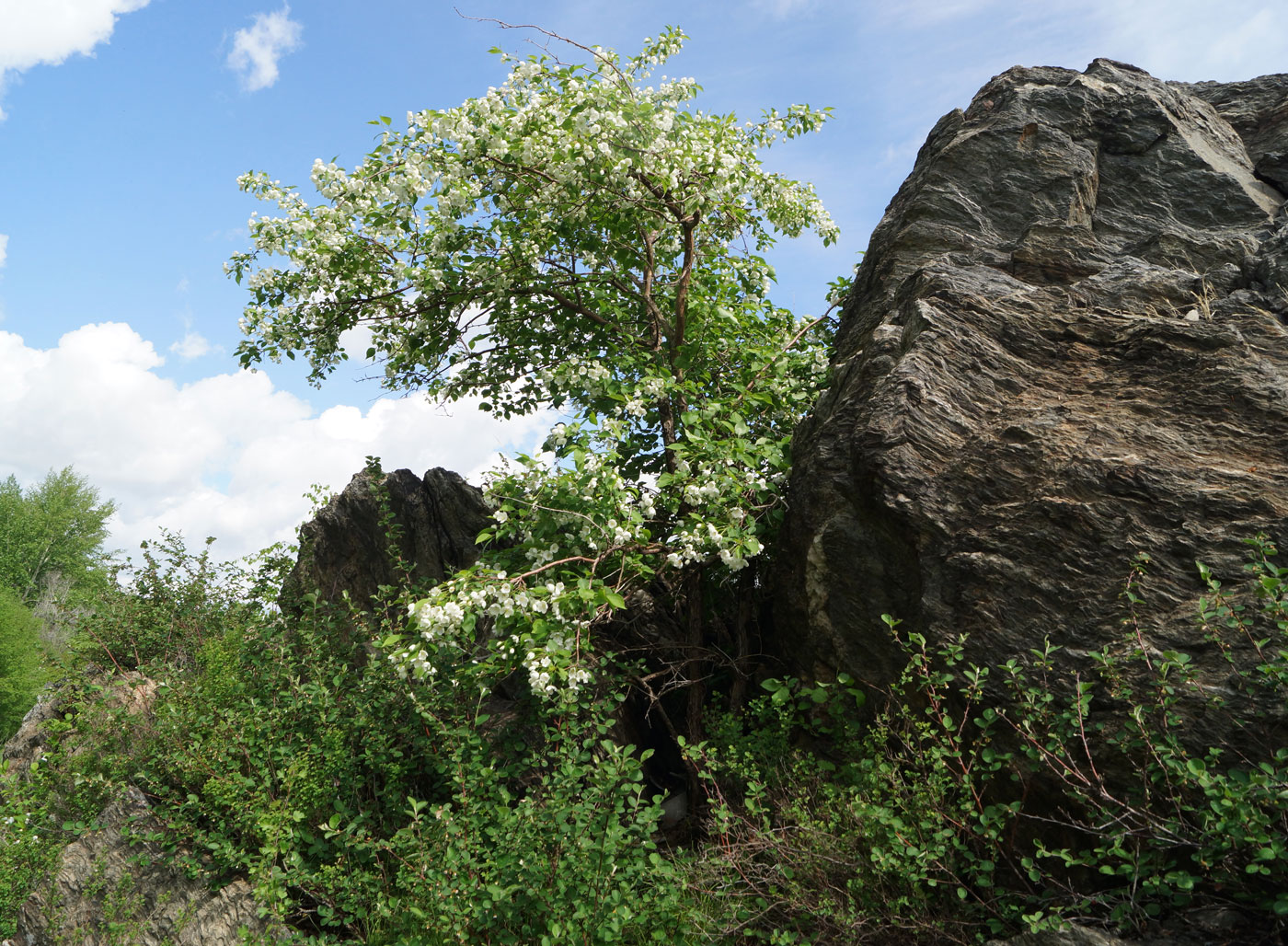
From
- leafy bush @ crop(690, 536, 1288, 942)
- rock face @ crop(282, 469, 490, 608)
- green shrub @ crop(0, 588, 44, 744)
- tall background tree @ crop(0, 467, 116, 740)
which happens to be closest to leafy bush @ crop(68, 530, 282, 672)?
rock face @ crop(282, 469, 490, 608)

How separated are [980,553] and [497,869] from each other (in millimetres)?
3508

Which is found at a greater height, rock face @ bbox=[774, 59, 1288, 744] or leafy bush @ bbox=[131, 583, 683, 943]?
rock face @ bbox=[774, 59, 1288, 744]

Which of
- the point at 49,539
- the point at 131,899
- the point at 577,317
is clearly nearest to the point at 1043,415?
the point at 577,317

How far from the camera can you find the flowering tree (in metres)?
6.38

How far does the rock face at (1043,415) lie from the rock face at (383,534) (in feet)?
12.9

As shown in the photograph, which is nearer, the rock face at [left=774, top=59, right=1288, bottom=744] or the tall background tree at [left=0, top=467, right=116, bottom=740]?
the rock face at [left=774, top=59, right=1288, bottom=744]

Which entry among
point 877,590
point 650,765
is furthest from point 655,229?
point 650,765

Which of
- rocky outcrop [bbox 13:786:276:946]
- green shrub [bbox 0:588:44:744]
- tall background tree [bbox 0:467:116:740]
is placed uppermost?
tall background tree [bbox 0:467:116:740]

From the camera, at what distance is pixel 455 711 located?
6562 millimetres

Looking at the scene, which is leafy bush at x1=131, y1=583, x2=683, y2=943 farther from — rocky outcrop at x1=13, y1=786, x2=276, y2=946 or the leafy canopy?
the leafy canopy

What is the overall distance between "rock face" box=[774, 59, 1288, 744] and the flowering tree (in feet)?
3.14

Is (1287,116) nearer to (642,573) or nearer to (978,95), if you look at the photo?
(978,95)

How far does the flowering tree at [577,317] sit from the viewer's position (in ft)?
20.9

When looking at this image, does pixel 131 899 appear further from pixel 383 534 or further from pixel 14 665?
pixel 14 665
